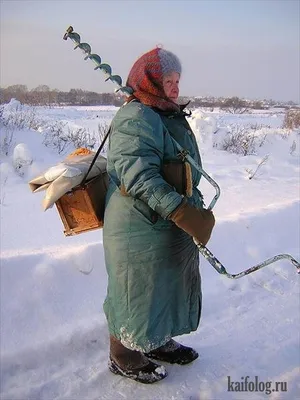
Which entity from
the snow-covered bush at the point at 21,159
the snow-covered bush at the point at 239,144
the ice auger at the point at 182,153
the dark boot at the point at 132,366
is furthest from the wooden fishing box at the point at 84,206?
the snow-covered bush at the point at 239,144

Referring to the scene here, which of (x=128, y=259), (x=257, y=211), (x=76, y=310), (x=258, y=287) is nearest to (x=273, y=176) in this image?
(x=257, y=211)

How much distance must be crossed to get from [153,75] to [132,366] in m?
1.49

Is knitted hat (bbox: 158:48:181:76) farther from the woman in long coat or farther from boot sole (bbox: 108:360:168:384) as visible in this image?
boot sole (bbox: 108:360:168:384)

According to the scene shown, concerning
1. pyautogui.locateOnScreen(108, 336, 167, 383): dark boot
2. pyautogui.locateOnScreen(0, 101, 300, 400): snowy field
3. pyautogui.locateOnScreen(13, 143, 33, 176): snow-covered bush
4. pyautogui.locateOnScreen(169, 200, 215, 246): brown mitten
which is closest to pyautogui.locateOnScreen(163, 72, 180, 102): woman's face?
pyautogui.locateOnScreen(169, 200, 215, 246): brown mitten

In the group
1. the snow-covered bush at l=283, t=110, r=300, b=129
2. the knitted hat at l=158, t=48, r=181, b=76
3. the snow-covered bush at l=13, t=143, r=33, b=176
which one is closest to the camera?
the knitted hat at l=158, t=48, r=181, b=76

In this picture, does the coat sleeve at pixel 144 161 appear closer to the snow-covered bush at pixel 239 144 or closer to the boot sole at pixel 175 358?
the boot sole at pixel 175 358

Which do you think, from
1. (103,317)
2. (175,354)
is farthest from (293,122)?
(175,354)

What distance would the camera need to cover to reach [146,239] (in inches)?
72.6

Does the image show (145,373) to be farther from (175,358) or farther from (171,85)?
(171,85)

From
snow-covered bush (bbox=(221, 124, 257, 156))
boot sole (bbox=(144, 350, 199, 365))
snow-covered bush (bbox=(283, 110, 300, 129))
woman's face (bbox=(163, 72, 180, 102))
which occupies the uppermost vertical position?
woman's face (bbox=(163, 72, 180, 102))

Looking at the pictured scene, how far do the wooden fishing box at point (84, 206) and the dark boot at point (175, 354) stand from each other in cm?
87

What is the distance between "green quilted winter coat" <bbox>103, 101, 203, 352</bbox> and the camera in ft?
5.42

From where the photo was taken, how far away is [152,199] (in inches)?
64.8

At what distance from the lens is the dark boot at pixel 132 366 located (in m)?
2.13
